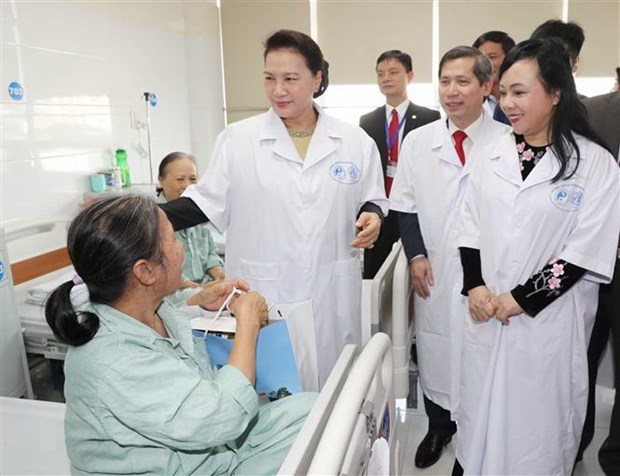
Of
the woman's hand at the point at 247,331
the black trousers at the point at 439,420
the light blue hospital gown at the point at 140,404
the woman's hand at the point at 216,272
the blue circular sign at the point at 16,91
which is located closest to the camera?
the light blue hospital gown at the point at 140,404

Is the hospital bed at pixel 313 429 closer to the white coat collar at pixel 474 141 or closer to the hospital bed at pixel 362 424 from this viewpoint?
the hospital bed at pixel 362 424

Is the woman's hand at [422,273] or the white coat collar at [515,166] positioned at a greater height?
the white coat collar at [515,166]

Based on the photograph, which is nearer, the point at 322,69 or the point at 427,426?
the point at 322,69

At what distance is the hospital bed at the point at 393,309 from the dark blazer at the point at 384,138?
41.5 inches

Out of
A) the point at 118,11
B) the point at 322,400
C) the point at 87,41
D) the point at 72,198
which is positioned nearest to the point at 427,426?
the point at 322,400

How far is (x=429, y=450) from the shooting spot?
2.32 m

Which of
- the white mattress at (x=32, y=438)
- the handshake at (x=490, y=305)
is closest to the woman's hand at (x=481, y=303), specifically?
the handshake at (x=490, y=305)

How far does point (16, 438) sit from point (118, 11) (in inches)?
122

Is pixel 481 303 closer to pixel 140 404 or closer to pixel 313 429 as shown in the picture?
pixel 313 429

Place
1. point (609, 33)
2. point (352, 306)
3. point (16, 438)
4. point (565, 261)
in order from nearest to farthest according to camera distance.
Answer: point (565, 261) < point (16, 438) < point (352, 306) < point (609, 33)

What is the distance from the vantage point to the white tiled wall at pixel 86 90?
9.62 feet

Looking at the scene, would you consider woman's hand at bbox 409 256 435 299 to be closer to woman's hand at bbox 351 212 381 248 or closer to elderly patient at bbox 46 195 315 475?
woman's hand at bbox 351 212 381 248

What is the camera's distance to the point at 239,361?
120cm

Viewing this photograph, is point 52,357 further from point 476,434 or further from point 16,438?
point 476,434
